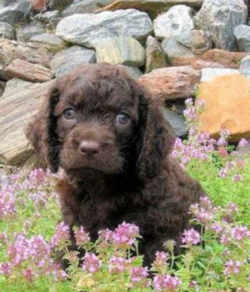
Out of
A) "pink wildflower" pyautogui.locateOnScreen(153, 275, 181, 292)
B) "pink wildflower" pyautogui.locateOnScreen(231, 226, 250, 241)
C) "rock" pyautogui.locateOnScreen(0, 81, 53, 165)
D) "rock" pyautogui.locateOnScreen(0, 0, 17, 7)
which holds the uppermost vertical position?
"pink wildflower" pyautogui.locateOnScreen(153, 275, 181, 292)

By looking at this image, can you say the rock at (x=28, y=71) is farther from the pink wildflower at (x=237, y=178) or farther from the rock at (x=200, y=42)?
the pink wildflower at (x=237, y=178)

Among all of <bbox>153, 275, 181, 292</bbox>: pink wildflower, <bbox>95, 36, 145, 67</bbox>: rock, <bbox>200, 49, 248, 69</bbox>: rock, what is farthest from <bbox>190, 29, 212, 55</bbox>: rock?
<bbox>153, 275, 181, 292</bbox>: pink wildflower

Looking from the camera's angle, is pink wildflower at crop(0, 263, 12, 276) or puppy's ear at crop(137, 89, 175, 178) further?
puppy's ear at crop(137, 89, 175, 178)

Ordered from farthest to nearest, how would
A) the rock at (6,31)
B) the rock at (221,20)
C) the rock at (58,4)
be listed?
the rock at (58,4) < the rock at (6,31) < the rock at (221,20)

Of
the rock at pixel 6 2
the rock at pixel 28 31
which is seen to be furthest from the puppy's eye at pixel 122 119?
the rock at pixel 6 2

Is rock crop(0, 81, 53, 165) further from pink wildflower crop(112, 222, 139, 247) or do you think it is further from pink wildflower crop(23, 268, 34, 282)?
pink wildflower crop(112, 222, 139, 247)
